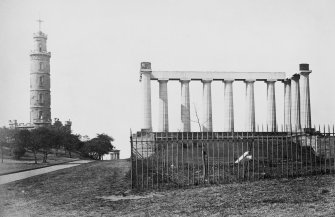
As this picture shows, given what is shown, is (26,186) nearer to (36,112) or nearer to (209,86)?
(209,86)

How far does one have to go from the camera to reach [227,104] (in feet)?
165

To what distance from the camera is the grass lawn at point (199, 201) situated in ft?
38.1

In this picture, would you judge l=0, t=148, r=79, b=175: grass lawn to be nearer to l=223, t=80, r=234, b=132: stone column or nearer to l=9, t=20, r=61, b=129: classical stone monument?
l=223, t=80, r=234, b=132: stone column

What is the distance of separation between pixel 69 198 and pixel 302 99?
35517mm

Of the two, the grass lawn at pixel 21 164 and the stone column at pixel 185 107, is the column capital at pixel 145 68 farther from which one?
the grass lawn at pixel 21 164

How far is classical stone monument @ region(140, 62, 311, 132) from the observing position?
48.7m

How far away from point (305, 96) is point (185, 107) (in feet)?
42.9

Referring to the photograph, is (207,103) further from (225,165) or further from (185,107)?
(225,165)

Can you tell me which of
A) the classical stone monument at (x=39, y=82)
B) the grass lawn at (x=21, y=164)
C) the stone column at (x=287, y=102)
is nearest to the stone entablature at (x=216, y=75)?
the stone column at (x=287, y=102)

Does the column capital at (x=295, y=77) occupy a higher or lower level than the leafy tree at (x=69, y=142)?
higher

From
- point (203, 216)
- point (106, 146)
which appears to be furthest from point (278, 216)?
point (106, 146)

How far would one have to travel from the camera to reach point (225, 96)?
167ft

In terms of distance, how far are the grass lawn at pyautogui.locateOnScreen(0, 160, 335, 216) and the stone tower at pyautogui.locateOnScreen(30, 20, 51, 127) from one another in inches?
3566

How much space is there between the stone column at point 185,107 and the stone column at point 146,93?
3.86m
